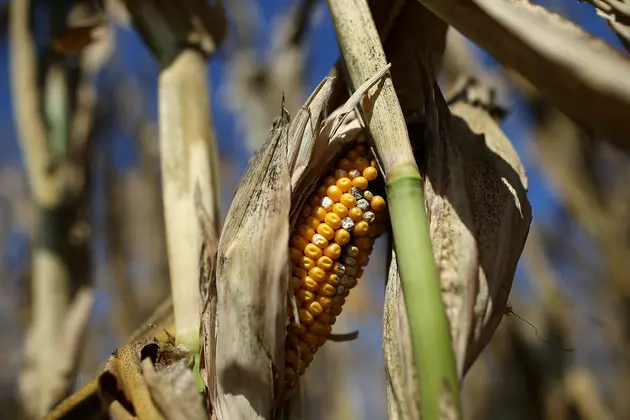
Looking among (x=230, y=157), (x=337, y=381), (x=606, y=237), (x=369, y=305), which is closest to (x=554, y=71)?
(x=606, y=237)

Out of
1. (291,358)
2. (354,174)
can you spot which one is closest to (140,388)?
(291,358)

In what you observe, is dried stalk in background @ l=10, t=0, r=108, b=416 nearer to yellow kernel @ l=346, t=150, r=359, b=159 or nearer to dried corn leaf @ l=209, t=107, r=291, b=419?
dried corn leaf @ l=209, t=107, r=291, b=419

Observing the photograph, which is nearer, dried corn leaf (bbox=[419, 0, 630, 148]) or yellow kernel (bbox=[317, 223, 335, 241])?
dried corn leaf (bbox=[419, 0, 630, 148])

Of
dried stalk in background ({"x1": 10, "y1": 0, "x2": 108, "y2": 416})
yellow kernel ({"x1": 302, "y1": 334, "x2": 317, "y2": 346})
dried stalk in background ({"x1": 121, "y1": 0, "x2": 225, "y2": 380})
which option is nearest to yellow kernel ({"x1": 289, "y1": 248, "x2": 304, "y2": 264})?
yellow kernel ({"x1": 302, "y1": 334, "x2": 317, "y2": 346})

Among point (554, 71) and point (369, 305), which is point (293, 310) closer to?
point (554, 71)

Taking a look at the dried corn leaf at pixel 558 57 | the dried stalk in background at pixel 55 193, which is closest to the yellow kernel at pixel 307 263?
the dried corn leaf at pixel 558 57

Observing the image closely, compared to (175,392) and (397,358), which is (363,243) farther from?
(175,392)
